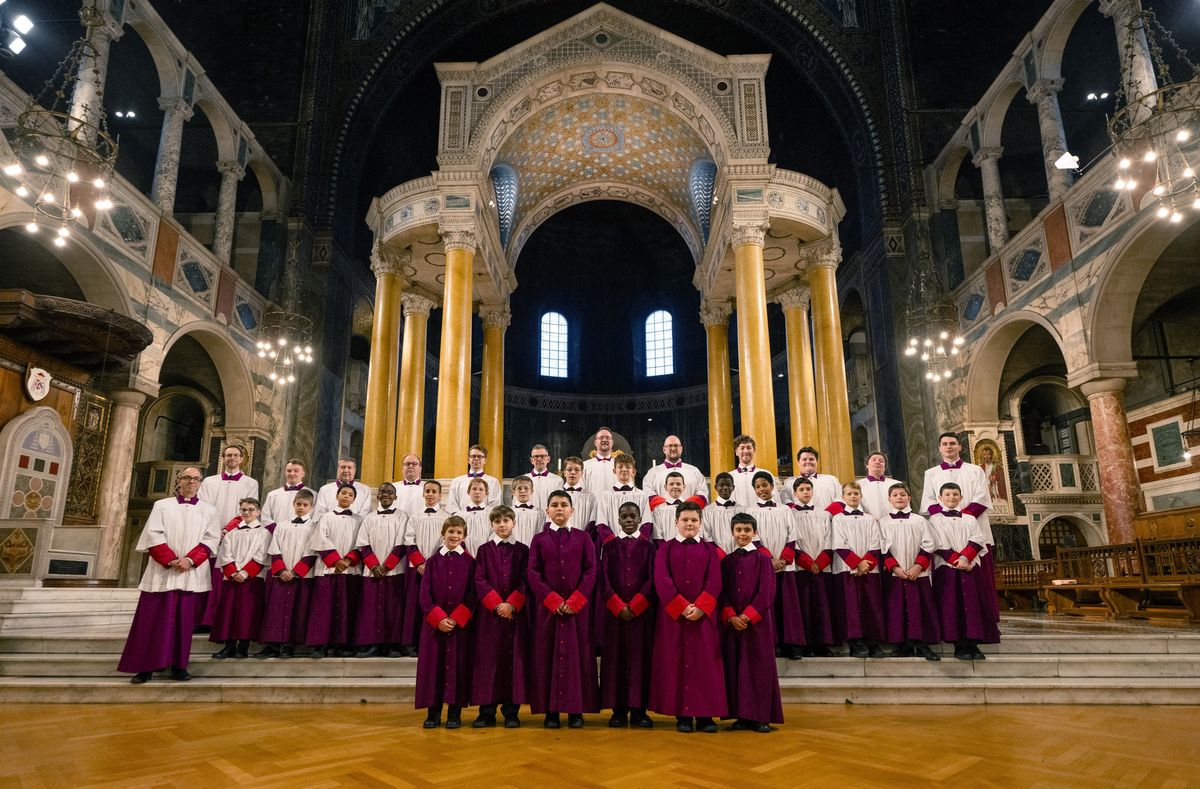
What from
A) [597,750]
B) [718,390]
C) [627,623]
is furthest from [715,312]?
[597,750]

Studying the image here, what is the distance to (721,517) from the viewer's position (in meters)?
6.15

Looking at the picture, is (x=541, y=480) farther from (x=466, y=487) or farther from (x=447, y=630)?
(x=447, y=630)

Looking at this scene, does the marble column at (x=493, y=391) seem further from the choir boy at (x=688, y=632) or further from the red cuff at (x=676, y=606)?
the red cuff at (x=676, y=606)

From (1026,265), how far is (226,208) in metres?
15.2

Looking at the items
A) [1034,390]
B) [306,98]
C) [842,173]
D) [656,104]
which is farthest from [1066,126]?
[306,98]

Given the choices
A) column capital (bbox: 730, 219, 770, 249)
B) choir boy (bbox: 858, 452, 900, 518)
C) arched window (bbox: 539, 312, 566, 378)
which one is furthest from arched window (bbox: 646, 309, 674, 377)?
choir boy (bbox: 858, 452, 900, 518)

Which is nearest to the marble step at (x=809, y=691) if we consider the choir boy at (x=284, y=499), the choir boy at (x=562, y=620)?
the choir boy at (x=562, y=620)

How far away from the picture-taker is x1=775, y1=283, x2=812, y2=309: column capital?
50.5 ft

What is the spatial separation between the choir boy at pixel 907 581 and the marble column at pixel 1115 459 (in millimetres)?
6537

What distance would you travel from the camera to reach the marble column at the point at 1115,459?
35.7ft

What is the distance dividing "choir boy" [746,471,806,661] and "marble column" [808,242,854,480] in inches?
275

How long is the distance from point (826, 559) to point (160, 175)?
12744mm

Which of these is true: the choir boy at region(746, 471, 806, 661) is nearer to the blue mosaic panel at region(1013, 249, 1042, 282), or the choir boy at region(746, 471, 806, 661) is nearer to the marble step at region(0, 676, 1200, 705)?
the marble step at region(0, 676, 1200, 705)

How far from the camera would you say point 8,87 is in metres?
8.90
